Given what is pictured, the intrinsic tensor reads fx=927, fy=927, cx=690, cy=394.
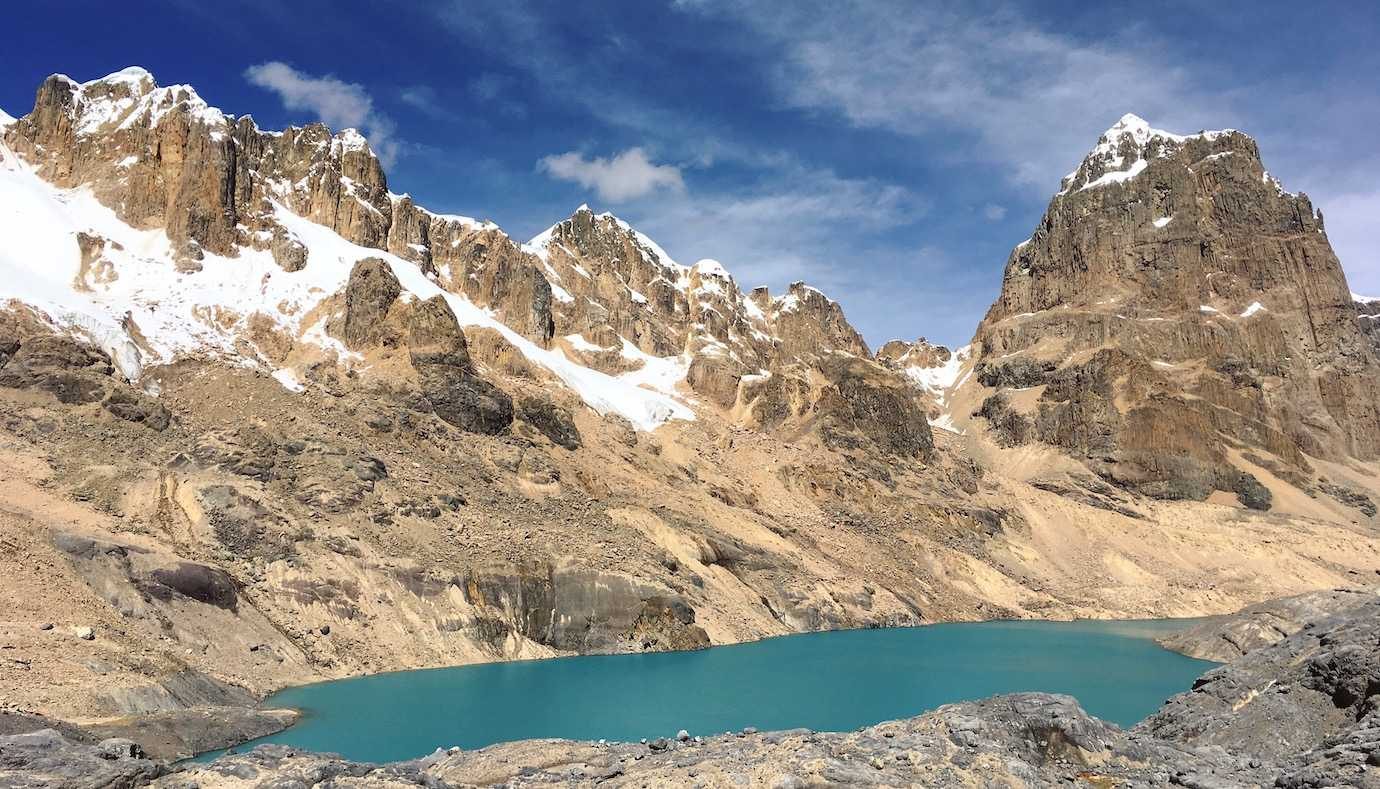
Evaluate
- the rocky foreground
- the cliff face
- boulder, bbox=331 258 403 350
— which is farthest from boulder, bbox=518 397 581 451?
the cliff face

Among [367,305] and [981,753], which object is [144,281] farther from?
[981,753]

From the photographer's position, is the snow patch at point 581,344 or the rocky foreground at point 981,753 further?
the snow patch at point 581,344

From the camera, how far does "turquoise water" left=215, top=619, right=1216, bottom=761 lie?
36438 millimetres

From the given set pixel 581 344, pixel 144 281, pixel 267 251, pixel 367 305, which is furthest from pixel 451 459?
pixel 581 344

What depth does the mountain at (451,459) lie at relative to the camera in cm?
4866

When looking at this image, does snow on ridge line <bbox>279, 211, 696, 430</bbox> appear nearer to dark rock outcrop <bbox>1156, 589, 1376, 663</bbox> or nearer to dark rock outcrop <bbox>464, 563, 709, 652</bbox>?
dark rock outcrop <bbox>464, 563, 709, 652</bbox>

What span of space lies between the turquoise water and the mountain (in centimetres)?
328

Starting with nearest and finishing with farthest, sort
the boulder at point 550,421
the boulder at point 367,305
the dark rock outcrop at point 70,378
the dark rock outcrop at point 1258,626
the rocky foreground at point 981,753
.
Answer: the rocky foreground at point 981,753
the dark rock outcrop at point 70,378
the dark rock outcrop at point 1258,626
the boulder at point 367,305
the boulder at point 550,421

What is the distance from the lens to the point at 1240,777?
21.4 metres

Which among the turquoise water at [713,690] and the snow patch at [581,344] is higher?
the snow patch at [581,344]

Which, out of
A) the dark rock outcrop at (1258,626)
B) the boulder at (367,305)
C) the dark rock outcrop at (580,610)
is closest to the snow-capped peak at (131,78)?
the boulder at (367,305)

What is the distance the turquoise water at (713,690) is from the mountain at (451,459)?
3.28 m

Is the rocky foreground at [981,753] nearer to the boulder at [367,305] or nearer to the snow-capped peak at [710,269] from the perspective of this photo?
the boulder at [367,305]

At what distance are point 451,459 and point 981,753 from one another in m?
59.5
